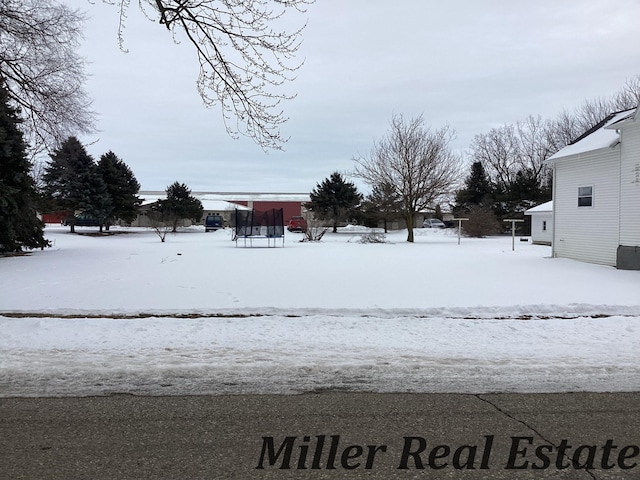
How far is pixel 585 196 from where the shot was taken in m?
18.2

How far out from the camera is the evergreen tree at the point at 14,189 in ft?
61.2

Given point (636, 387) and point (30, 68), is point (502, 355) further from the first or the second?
point (30, 68)

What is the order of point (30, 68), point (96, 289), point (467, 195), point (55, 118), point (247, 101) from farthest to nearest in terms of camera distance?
point (467, 195), point (55, 118), point (30, 68), point (96, 289), point (247, 101)

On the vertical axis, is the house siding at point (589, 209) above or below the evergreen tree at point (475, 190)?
below

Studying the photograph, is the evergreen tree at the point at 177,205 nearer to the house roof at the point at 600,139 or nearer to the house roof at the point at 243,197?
the house roof at the point at 243,197

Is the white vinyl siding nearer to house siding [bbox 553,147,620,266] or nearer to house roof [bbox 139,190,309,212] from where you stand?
house siding [bbox 553,147,620,266]

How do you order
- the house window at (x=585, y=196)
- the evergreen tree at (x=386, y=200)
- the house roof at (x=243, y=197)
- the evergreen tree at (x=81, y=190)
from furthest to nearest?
the house roof at (x=243, y=197) < the evergreen tree at (x=81, y=190) < the evergreen tree at (x=386, y=200) < the house window at (x=585, y=196)

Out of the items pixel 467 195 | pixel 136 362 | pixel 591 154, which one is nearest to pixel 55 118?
pixel 136 362

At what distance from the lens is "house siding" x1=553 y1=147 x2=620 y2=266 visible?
16.7 metres

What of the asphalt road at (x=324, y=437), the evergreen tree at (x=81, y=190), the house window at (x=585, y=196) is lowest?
the asphalt road at (x=324, y=437)

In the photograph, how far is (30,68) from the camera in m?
14.2

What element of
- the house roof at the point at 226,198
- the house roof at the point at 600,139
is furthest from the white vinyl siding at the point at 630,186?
the house roof at the point at 226,198

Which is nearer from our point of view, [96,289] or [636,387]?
[636,387]

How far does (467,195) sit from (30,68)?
51.7 metres
